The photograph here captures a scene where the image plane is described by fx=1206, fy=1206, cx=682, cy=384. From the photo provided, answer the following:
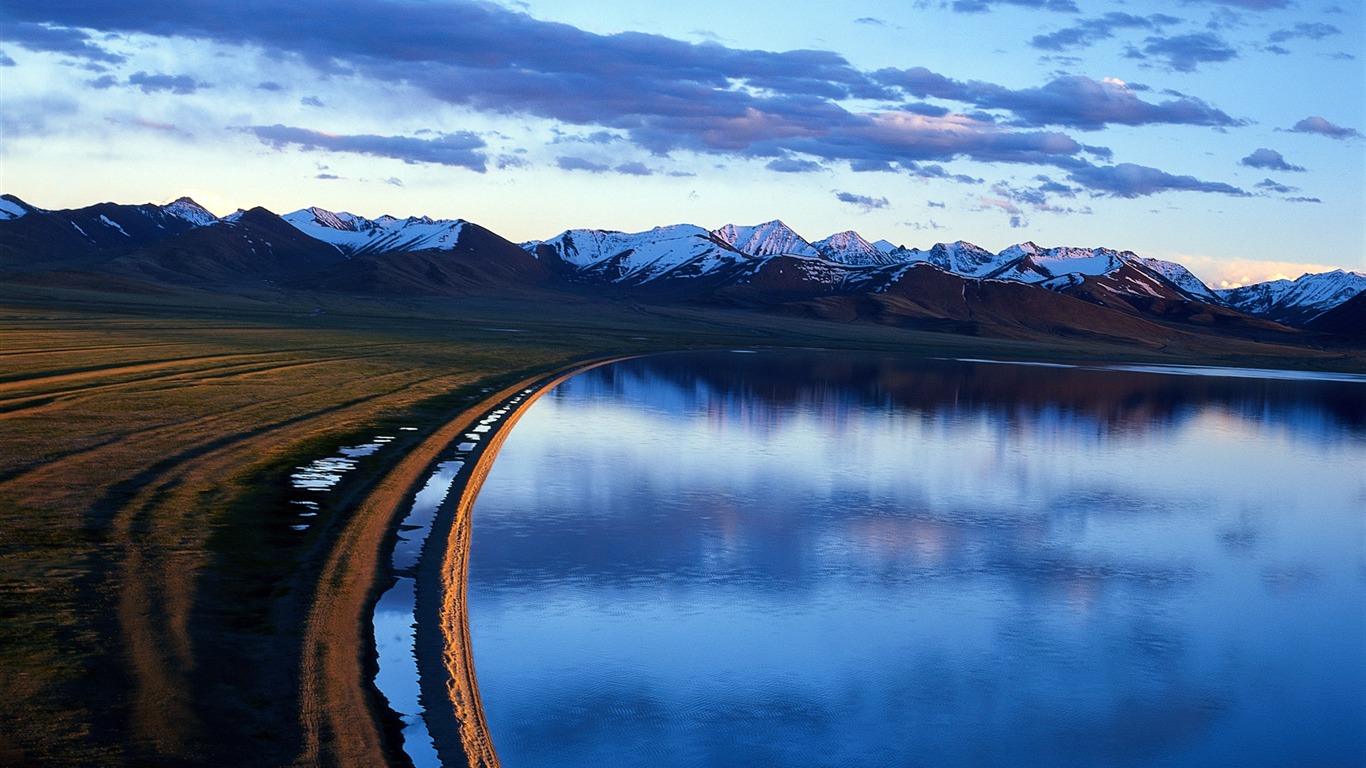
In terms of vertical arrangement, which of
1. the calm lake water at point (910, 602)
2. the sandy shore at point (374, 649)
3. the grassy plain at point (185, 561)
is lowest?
the calm lake water at point (910, 602)

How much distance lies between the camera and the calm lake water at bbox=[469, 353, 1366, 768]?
1023 cm

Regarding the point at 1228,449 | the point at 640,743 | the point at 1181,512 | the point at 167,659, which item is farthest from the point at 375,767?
the point at 1228,449

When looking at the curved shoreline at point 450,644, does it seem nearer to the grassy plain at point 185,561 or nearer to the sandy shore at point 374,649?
the sandy shore at point 374,649

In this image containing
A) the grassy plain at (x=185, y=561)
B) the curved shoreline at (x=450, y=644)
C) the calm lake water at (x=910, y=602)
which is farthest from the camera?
the calm lake water at (x=910, y=602)

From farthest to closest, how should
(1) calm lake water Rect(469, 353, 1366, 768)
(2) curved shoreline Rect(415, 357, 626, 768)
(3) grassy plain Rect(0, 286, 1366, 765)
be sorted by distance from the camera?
(1) calm lake water Rect(469, 353, 1366, 768)
(2) curved shoreline Rect(415, 357, 626, 768)
(3) grassy plain Rect(0, 286, 1366, 765)

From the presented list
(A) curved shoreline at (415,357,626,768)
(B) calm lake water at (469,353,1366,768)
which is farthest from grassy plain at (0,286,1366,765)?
(B) calm lake water at (469,353,1366,768)

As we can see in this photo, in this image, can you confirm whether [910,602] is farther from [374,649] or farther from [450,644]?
[374,649]

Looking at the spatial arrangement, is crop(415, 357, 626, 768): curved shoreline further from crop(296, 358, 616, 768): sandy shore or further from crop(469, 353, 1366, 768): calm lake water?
crop(469, 353, 1366, 768): calm lake water

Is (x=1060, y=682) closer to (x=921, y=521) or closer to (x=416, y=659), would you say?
(x=416, y=659)

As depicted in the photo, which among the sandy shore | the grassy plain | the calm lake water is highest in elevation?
the grassy plain

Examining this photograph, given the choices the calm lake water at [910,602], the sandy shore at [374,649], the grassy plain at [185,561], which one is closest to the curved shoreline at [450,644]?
the sandy shore at [374,649]

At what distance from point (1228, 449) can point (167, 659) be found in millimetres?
29649

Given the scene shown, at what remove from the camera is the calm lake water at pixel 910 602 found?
10227 millimetres

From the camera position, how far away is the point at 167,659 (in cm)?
1039
